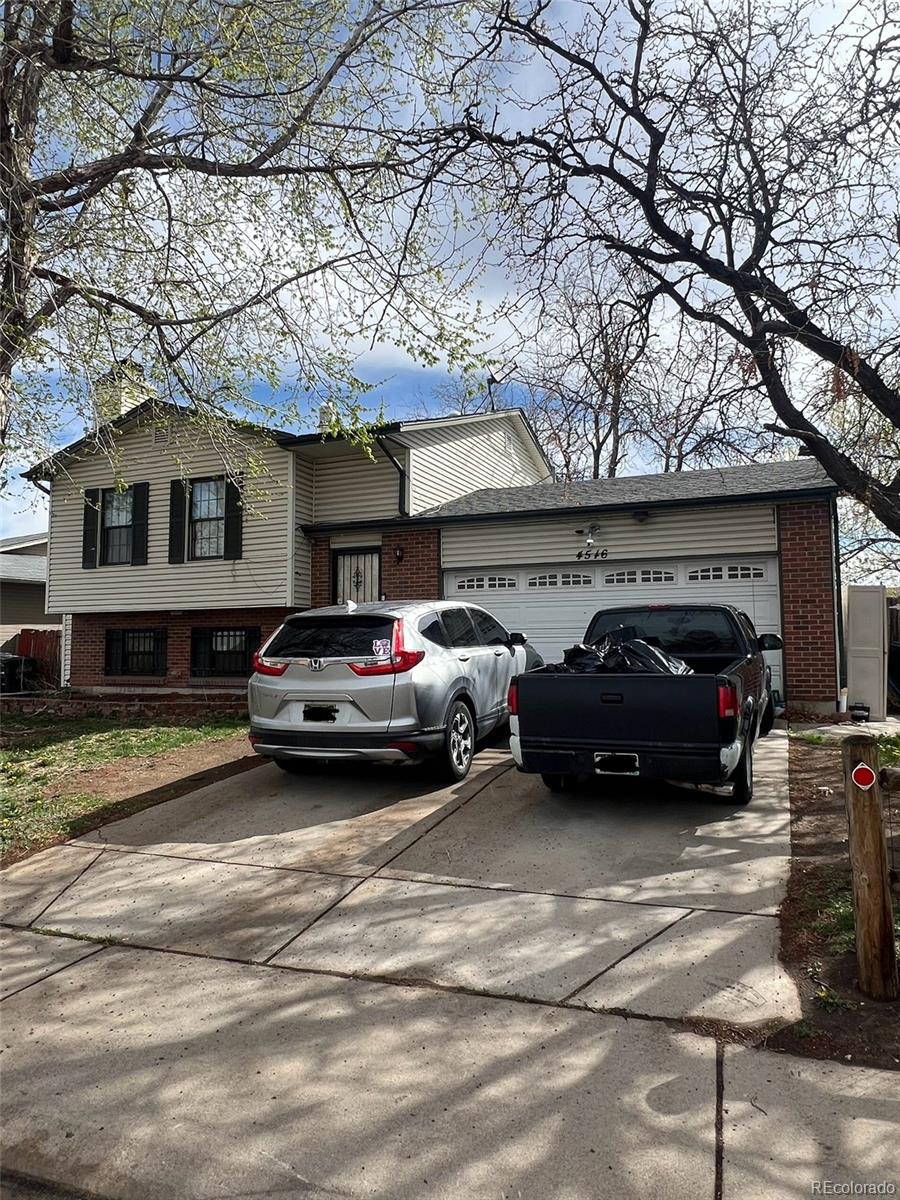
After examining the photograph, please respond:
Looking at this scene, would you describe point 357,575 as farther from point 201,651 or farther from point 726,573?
point 726,573

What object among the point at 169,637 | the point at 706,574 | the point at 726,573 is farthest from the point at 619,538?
the point at 169,637

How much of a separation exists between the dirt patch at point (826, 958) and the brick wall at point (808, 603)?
201 inches

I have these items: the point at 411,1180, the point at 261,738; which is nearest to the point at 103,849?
the point at 261,738

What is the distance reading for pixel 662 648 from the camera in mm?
7496

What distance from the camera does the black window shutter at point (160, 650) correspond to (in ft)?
53.9

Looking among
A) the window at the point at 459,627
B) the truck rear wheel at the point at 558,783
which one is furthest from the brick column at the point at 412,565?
the truck rear wheel at the point at 558,783

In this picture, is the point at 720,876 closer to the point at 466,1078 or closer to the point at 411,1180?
the point at 466,1078

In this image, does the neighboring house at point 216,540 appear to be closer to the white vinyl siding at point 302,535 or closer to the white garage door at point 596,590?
the white vinyl siding at point 302,535

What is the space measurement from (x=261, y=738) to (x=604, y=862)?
3.35 metres

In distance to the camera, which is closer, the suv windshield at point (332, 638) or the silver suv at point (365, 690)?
the silver suv at point (365, 690)

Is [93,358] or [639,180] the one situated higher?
[639,180]

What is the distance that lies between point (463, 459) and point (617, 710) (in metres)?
11.5

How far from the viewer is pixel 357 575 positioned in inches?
579

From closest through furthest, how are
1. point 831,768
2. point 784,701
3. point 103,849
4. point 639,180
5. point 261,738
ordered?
point 103,849 < point 261,738 < point 831,768 < point 639,180 < point 784,701
